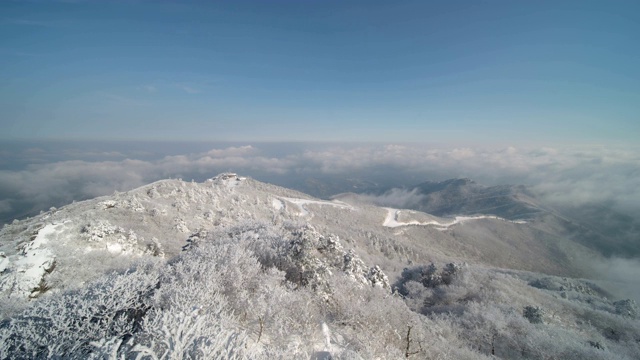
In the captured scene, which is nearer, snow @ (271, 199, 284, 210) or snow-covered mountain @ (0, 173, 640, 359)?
snow-covered mountain @ (0, 173, 640, 359)

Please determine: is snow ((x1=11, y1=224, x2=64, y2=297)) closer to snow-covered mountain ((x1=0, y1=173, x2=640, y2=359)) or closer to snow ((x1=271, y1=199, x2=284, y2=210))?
snow-covered mountain ((x1=0, y1=173, x2=640, y2=359))

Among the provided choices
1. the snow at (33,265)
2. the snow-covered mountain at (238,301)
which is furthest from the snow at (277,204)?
the snow at (33,265)

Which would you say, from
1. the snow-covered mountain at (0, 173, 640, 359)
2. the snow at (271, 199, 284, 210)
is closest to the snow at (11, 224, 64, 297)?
the snow-covered mountain at (0, 173, 640, 359)

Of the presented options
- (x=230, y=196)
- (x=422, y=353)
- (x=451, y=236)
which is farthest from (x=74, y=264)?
(x=451, y=236)

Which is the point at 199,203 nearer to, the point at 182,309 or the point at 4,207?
the point at 182,309

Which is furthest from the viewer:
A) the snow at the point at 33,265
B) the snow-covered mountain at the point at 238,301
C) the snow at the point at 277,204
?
the snow at the point at 277,204

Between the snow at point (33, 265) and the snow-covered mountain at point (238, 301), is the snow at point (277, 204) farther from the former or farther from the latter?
the snow at point (33, 265)

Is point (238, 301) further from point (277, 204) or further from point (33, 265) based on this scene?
point (277, 204)

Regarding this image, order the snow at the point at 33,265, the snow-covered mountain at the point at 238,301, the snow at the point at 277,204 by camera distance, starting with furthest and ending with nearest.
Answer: the snow at the point at 277,204 → the snow at the point at 33,265 → the snow-covered mountain at the point at 238,301

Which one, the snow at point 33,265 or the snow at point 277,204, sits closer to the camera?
the snow at point 33,265
